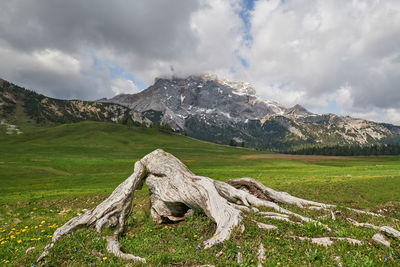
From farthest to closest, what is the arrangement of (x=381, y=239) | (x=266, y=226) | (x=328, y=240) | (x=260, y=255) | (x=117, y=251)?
(x=266, y=226)
(x=117, y=251)
(x=328, y=240)
(x=381, y=239)
(x=260, y=255)

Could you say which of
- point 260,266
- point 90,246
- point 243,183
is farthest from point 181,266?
point 243,183

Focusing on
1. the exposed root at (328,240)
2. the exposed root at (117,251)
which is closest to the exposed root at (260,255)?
the exposed root at (328,240)

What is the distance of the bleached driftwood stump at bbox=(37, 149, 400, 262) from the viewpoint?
29.5ft

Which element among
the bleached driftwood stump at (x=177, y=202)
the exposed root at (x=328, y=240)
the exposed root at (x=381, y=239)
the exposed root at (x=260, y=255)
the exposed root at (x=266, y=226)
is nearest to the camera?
the exposed root at (x=260, y=255)

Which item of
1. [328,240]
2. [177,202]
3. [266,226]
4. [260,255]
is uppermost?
[328,240]

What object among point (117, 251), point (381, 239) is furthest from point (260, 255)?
point (117, 251)

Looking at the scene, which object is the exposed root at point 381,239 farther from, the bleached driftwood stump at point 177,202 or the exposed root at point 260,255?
the exposed root at point 260,255

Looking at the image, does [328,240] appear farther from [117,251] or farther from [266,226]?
[117,251]

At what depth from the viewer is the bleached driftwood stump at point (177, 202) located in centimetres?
898

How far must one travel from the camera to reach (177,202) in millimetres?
12500

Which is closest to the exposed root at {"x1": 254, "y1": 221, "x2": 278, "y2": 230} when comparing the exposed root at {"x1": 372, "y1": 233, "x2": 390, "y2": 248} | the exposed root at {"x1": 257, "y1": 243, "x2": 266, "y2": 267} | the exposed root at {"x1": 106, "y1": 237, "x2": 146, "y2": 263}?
the exposed root at {"x1": 257, "y1": 243, "x2": 266, "y2": 267}

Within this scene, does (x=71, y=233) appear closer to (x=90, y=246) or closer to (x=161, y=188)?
(x=90, y=246)

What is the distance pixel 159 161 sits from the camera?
1463cm

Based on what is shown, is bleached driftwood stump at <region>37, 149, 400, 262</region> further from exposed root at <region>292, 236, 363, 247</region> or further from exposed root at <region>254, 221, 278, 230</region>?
exposed root at <region>292, 236, 363, 247</region>
